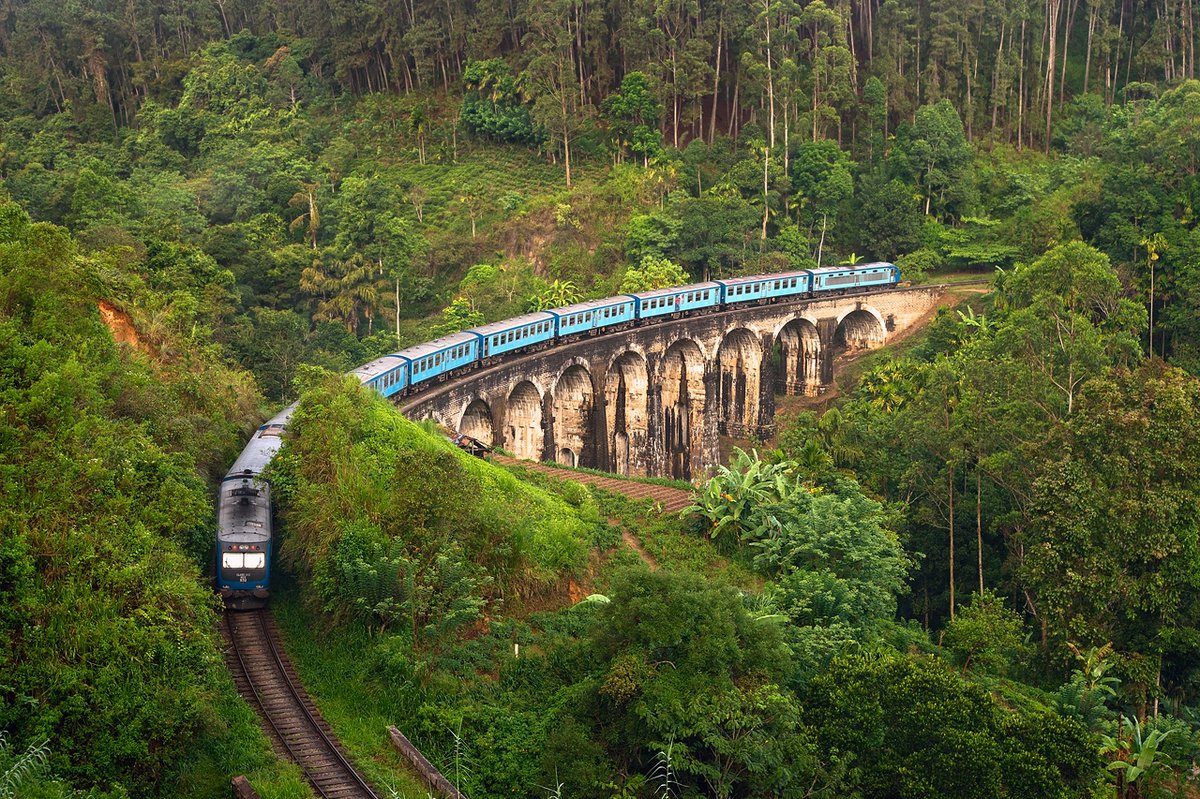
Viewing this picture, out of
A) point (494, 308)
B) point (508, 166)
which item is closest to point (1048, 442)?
point (494, 308)

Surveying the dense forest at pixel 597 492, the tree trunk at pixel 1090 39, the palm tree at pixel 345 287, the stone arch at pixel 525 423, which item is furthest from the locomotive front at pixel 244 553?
the tree trunk at pixel 1090 39

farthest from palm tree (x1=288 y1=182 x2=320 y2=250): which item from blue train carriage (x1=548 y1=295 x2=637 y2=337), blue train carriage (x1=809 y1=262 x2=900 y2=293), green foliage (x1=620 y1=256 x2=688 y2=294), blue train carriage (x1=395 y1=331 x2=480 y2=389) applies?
blue train carriage (x1=809 y1=262 x2=900 y2=293)

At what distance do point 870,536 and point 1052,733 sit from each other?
27.6 feet

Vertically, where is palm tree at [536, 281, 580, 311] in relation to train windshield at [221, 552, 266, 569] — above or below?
above

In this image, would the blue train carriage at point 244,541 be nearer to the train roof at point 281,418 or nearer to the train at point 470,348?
the train at point 470,348

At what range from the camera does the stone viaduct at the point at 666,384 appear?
1842 inches

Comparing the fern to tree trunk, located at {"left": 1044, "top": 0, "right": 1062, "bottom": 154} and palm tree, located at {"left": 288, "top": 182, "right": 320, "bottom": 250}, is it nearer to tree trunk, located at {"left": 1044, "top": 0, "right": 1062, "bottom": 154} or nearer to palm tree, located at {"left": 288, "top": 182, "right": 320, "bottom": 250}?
palm tree, located at {"left": 288, "top": 182, "right": 320, "bottom": 250}

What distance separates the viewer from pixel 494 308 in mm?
61688

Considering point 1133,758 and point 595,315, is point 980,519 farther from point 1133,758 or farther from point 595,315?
point 595,315

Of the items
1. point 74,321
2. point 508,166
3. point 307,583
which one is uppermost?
point 508,166

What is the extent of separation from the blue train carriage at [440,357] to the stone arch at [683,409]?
13199 mm

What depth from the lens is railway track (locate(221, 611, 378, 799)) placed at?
65.6 ft

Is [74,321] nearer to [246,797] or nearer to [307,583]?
[307,583]

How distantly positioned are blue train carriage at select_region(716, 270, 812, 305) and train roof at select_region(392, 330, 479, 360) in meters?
16.4
